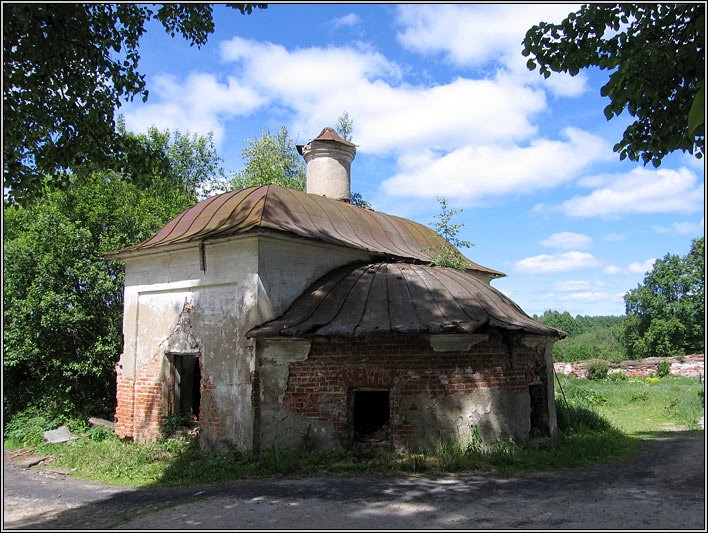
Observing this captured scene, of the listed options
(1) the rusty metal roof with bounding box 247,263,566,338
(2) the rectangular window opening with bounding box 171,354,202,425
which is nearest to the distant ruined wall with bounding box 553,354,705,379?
(1) the rusty metal roof with bounding box 247,263,566,338

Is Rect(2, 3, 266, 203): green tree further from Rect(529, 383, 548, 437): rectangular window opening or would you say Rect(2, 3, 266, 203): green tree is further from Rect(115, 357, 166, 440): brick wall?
Rect(529, 383, 548, 437): rectangular window opening

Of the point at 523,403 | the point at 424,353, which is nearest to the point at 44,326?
the point at 424,353

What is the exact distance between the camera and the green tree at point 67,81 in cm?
659

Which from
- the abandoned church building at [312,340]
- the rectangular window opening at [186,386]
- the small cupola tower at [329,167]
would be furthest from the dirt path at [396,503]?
the small cupola tower at [329,167]

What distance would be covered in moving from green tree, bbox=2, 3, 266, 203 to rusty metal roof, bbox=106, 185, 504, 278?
2723mm

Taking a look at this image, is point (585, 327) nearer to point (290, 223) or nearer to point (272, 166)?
point (272, 166)

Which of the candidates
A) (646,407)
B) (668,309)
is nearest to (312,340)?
(646,407)

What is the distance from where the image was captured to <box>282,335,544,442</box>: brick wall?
9234 mm

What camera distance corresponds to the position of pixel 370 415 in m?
10.5

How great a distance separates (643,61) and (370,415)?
7220 millimetres

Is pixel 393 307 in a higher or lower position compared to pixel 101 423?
higher

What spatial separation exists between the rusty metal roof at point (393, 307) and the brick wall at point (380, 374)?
33cm

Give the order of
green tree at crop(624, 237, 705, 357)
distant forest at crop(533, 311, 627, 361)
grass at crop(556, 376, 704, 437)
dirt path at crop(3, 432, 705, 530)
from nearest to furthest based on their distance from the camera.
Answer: dirt path at crop(3, 432, 705, 530)
grass at crop(556, 376, 704, 437)
green tree at crop(624, 237, 705, 357)
distant forest at crop(533, 311, 627, 361)

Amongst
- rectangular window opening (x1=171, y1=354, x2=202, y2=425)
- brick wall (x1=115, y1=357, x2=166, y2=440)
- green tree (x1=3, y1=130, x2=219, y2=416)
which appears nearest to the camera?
brick wall (x1=115, y1=357, x2=166, y2=440)
